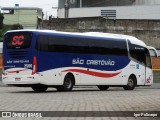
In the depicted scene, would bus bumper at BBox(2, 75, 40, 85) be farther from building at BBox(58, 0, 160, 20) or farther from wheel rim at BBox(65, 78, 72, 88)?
building at BBox(58, 0, 160, 20)

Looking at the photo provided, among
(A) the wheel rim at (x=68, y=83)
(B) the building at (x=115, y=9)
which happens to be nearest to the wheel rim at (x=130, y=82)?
(A) the wheel rim at (x=68, y=83)

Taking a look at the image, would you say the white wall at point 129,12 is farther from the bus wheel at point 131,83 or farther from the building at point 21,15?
the bus wheel at point 131,83

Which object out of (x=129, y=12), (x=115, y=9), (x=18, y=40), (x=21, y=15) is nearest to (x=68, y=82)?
(x=18, y=40)

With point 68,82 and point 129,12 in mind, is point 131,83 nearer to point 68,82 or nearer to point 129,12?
point 68,82

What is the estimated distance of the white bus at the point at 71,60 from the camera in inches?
1061

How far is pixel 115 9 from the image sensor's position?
7706cm

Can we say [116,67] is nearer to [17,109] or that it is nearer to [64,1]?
[17,109]

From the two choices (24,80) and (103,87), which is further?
(103,87)

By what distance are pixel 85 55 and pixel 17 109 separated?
15022 millimetres

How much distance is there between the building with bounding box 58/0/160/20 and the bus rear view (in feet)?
139

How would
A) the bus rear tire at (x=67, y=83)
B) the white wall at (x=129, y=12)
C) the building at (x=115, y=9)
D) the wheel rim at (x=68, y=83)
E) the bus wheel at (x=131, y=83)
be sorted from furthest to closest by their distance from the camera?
the building at (x=115, y=9) < the white wall at (x=129, y=12) < the bus wheel at (x=131, y=83) < the wheel rim at (x=68, y=83) < the bus rear tire at (x=67, y=83)

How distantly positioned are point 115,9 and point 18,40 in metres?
51.1

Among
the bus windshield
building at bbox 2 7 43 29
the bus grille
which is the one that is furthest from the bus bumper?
building at bbox 2 7 43 29

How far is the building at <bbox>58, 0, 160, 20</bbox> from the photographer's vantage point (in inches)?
2911
